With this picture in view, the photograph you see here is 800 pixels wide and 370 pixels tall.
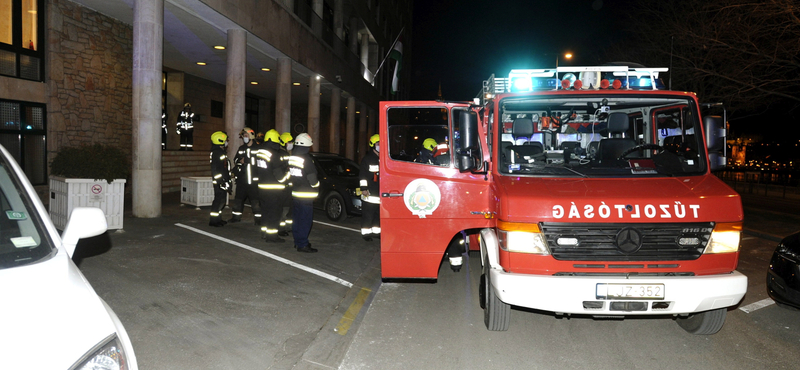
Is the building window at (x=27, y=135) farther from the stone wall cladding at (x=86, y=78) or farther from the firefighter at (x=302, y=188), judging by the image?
the firefighter at (x=302, y=188)

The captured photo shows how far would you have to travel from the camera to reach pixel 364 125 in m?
32.3

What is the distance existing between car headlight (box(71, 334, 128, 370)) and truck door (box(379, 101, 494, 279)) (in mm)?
3539

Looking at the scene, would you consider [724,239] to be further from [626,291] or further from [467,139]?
[467,139]

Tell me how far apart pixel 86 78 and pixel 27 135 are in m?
1.88

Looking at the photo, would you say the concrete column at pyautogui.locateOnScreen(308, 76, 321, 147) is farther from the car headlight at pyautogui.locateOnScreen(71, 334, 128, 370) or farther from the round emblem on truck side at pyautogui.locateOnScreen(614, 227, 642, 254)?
the car headlight at pyautogui.locateOnScreen(71, 334, 128, 370)

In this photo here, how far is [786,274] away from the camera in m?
5.10

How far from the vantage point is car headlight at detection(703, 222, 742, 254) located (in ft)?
13.8

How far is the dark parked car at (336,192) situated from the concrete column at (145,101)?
3.42 metres

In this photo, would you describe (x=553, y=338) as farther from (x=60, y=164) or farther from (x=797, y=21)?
(x=797, y=21)

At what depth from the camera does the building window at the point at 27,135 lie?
1077 cm

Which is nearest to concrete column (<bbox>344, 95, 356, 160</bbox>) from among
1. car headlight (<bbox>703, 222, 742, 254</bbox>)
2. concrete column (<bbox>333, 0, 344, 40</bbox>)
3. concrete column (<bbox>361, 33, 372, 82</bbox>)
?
concrete column (<bbox>361, 33, 372, 82</bbox>)

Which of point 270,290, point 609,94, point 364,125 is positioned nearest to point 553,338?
point 609,94

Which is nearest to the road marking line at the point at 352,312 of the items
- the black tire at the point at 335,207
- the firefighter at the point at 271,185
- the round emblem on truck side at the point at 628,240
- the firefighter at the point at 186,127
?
the round emblem on truck side at the point at 628,240

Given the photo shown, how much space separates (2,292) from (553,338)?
4232 mm
